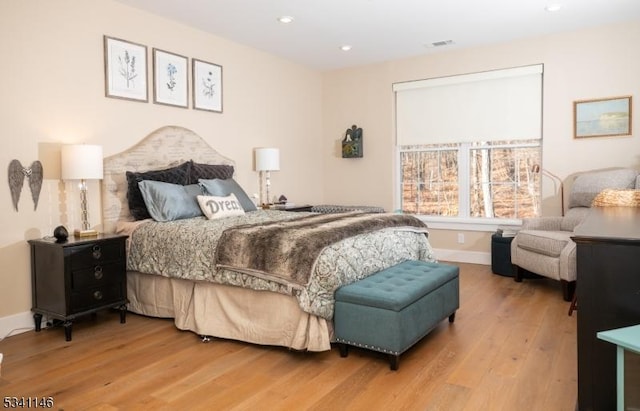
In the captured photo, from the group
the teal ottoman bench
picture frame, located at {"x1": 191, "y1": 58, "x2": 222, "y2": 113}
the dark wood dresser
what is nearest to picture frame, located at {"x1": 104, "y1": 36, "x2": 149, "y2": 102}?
picture frame, located at {"x1": 191, "y1": 58, "x2": 222, "y2": 113}

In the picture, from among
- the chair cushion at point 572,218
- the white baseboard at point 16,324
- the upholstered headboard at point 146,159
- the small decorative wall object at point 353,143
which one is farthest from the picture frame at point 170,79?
the chair cushion at point 572,218

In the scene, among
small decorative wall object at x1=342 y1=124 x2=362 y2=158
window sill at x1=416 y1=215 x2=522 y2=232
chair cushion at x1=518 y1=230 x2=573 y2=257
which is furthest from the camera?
small decorative wall object at x1=342 y1=124 x2=362 y2=158

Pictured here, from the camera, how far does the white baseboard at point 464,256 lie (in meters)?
5.59

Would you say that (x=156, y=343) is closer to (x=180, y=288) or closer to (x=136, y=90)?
(x=180, y=288)

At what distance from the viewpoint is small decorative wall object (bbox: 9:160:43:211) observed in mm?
3295

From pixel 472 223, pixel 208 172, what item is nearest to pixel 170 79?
pixel 208 172

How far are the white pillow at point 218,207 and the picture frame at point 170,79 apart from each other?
112 centimetres

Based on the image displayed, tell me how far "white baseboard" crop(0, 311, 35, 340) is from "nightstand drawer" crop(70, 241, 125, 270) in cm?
61

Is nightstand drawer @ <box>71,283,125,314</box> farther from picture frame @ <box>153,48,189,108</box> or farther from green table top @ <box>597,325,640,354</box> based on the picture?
green table top @ <box>597,325,640,354</box>

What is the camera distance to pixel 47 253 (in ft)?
10.6

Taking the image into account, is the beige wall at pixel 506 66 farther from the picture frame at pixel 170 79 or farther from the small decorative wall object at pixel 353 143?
the picture frame at pixel 170 79

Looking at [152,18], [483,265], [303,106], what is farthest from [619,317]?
[303,106]

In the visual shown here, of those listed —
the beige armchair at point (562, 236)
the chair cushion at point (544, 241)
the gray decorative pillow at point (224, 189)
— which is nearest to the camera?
the beige armchair at point (562, 236)

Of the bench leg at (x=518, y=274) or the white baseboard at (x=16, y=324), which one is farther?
the bench leg at (x=518, y=274)
